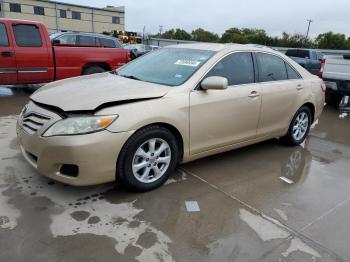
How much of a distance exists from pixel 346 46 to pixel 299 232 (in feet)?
223

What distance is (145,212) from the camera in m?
3.19

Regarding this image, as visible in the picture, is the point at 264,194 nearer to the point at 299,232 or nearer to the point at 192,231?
the point at 299,232

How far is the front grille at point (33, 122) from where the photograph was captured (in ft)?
10.6

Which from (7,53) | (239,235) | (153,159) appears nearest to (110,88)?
(153,159)

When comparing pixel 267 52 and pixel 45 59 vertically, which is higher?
pixel 267 52

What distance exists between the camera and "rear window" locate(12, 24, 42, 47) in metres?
7.58

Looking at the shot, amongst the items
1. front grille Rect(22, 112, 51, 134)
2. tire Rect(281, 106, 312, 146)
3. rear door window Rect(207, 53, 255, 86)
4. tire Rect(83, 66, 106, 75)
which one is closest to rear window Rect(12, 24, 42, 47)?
tire Rect(83, 66, 106, 75)

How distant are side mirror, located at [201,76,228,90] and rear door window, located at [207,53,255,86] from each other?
0.61ft

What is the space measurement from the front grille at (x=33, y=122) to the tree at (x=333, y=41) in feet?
219

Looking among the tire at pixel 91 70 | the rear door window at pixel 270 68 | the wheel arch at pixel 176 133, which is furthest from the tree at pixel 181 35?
the wheel arch at pixel 176 133

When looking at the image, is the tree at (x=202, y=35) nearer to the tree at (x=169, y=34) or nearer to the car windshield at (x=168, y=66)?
the tree at (x=169, y=34)

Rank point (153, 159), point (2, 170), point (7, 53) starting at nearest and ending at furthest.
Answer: point (153, 159) → point (2, 170) → point (7, 53)

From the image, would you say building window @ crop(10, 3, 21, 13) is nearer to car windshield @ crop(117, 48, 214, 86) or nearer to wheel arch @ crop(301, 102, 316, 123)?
car windshield @ crop(117, 48, 214, 86)

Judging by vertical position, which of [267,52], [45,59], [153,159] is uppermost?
[267,52]
